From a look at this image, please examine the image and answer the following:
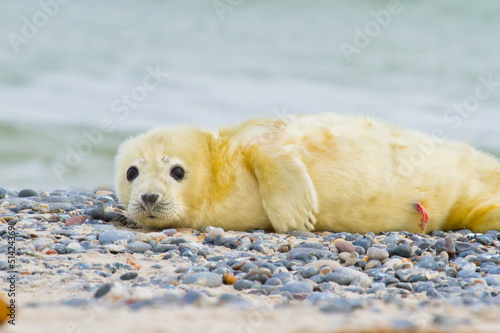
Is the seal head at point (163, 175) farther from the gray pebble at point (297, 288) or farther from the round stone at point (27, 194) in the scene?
the gray pebble at point (297, 288)

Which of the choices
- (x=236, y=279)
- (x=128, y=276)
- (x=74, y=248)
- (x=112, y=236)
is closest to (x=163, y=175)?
(x=112, y=236)

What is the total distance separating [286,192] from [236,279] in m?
1.44

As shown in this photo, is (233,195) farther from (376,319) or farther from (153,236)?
(376,319)

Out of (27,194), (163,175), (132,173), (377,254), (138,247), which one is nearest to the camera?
(377,254)

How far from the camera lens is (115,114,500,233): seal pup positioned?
4605 millimetres

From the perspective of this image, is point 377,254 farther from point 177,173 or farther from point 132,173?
point 132,173

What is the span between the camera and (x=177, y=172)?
15.6ft

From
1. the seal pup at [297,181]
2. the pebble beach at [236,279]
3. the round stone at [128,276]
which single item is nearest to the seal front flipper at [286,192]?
the seal pup at [297,181]

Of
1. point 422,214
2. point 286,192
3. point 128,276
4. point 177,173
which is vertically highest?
point 177,173

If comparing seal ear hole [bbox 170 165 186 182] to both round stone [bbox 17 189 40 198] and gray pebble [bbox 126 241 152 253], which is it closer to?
gray pebble [bbox 126 241 152 253]

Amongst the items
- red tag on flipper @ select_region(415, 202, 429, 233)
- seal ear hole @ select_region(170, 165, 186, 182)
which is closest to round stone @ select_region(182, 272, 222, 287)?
seal ear hole @ select_region(170, 165, 186, 182)

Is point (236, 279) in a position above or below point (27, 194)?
below

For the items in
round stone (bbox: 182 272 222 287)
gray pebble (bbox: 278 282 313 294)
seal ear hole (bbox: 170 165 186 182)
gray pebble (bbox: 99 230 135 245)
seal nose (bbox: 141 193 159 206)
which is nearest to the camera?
gray pebble (bbox: 278 282 313 294)

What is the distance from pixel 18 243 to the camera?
12.8ft
